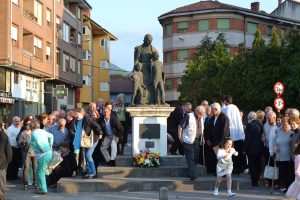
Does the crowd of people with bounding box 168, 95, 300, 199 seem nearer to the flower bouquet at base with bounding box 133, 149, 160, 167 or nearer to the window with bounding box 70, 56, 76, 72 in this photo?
the flower bouquet at base with bounding box 133, 149, 160, 167

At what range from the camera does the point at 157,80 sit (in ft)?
51.5

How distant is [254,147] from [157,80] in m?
3.50

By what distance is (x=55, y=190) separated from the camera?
13.7m

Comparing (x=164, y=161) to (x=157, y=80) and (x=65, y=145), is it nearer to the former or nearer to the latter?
Answer: (x=157, y=80)

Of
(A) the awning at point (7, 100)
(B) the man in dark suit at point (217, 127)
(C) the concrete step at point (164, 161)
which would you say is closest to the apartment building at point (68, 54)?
(A) the awning at point (7, 100)

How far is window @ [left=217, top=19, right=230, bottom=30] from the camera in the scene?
61312mm

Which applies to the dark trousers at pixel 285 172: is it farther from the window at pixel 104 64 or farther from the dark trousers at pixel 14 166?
the window at pixel 104 64

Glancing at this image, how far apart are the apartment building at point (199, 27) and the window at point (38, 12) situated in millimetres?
24367

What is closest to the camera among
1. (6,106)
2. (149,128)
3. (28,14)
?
(149,128)

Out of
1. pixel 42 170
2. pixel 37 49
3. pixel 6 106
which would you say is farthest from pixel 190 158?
pixel 37 49

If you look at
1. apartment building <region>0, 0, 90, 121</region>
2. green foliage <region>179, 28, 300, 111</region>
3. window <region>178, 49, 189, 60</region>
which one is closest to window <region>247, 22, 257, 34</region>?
window <region>178, 49, 189, 60</region>

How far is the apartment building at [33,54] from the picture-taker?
33406 millimetres

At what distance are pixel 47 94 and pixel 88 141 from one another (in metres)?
31.1

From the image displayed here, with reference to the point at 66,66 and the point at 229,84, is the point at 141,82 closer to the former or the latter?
the point at 229,84
